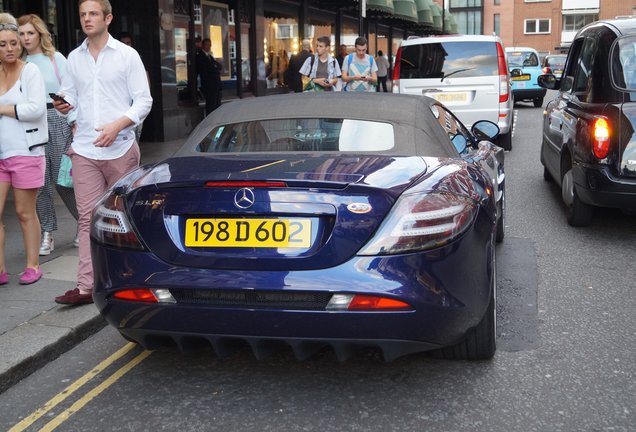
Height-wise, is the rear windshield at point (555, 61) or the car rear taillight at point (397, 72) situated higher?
the rear windshield at point (555, 61)

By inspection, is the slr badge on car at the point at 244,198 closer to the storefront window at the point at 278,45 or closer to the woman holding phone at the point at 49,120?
the woman holding phone at the point at 49,120

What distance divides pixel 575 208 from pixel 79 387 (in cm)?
484

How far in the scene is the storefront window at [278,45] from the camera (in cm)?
2253

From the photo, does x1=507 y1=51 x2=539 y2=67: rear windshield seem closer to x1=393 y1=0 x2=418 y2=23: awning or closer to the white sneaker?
x1=393 y1=0 x2=418 y2=23: awning

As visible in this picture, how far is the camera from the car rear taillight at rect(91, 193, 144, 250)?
3391 mm

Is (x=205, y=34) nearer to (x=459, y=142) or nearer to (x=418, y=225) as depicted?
(x=459, y=142)

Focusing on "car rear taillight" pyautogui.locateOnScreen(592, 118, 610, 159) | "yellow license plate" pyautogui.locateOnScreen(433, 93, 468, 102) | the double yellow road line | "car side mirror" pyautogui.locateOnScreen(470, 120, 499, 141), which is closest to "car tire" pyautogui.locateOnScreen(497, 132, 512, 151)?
"yellow license plate" pyautogui.locateOnScreen(433, 93, 468, 102)

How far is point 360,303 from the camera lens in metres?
3.12

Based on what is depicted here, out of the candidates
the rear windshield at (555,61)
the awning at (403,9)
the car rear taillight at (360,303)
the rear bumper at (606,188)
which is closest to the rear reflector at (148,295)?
the car rear taillight at (360,303)

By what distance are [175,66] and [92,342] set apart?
1202 centimetres

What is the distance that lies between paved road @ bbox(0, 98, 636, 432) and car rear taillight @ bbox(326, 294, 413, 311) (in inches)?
18.8

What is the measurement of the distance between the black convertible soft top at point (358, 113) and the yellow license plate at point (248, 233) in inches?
33.6

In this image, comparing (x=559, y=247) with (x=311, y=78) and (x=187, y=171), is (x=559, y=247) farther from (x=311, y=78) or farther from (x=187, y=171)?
(x=311, y=78)

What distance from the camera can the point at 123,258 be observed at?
3.39 m
